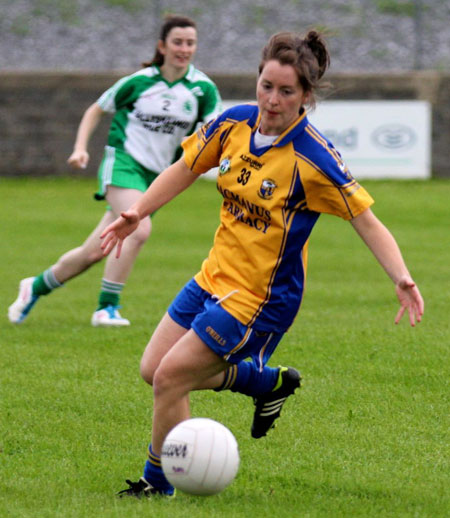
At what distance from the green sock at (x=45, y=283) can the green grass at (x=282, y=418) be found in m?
0.30

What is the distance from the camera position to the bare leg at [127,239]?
26.8 feet

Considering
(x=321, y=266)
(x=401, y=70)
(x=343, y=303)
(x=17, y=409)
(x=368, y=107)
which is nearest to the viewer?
(x=17, y=409)

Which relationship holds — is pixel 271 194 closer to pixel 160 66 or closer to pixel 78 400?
pixel 78 400

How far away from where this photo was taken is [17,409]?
19.2ft

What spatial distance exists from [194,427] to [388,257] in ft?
3.32

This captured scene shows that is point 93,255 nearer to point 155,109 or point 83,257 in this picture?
point 83,257

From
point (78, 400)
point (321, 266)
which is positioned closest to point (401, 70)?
point (321, 266)

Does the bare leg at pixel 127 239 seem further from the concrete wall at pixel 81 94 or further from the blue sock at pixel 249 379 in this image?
the concrete wall at pixel 81 94

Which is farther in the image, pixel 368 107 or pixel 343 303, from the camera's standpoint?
pixel 368 107

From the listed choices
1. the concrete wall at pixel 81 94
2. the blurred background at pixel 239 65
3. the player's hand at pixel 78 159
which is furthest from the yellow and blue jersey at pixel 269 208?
the concrete wall at pixel 81 94

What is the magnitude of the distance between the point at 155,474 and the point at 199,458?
0.39m

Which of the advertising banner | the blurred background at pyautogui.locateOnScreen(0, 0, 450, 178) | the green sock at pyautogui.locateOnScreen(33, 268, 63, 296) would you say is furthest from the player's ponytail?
the blurred background at pyautogui.locateOnScreen(0, 0, 450, 178)

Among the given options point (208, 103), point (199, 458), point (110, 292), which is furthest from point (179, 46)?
point (199, 458)

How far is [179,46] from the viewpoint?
816 cm
